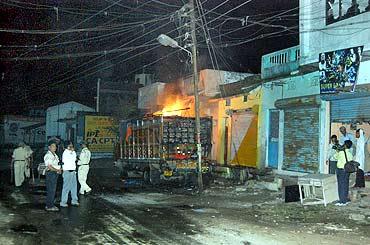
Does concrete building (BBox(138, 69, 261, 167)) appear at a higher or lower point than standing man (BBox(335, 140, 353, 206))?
higher

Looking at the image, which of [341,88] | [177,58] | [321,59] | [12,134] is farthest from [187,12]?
[12,134]

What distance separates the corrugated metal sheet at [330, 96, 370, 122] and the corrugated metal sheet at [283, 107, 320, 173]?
88cm

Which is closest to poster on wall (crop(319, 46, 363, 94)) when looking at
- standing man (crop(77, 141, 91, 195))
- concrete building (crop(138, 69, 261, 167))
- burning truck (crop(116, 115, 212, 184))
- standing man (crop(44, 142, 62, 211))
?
concrete building (crop(138, 69, 261, 167))

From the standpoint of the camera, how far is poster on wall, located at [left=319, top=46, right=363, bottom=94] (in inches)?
561

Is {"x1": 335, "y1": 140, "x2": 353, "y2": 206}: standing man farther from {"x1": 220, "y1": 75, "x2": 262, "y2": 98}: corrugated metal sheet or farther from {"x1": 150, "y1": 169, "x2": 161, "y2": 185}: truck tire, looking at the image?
{"x1": 150, "y1": 169, "x2": 161, "y2": 185}: truck tire

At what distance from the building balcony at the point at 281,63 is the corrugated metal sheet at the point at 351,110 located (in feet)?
10.7

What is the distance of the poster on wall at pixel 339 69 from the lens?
14.2 m

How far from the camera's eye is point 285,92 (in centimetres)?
1920

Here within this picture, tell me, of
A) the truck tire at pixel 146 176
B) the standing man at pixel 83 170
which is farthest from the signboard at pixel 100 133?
the standing man at pixel 83 170

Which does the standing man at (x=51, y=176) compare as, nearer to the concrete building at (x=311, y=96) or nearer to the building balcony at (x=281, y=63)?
the concrete building at (x=311, y=96)

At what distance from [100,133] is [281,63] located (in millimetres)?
23666

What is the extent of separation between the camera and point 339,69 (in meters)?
14.8

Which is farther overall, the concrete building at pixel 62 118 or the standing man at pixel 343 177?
the concrete building at pixel 62 118

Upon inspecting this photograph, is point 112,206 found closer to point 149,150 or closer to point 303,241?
point 303,241
